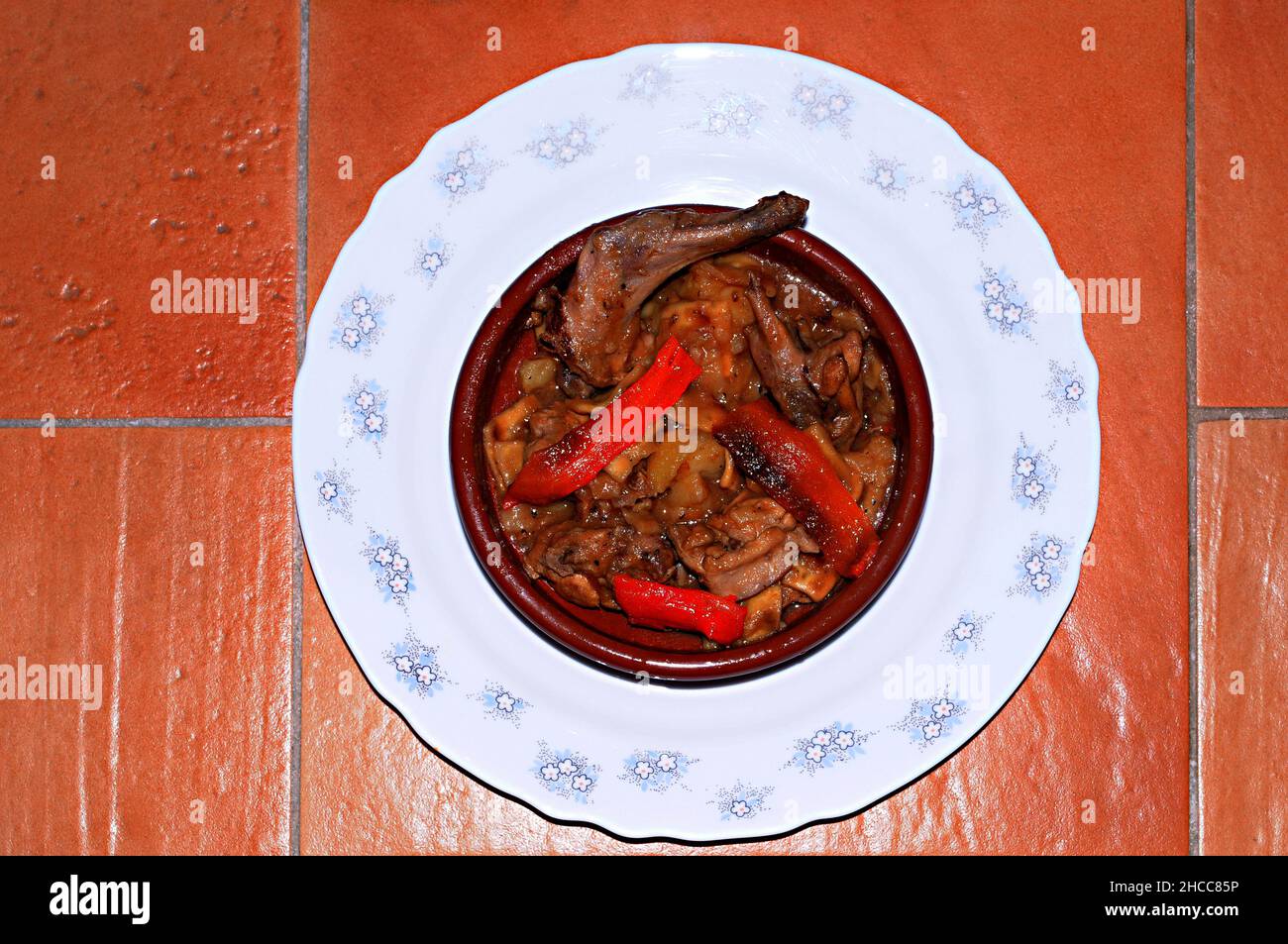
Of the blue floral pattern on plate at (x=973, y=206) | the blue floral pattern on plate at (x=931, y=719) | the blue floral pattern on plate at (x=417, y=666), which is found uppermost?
the blue floral pattern on plate at (x=973, y=206)

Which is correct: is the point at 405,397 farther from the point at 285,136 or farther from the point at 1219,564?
the point at 1219,564

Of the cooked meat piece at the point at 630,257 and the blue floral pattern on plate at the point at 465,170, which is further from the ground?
the blue floral pattern on plate at the point at 465,170

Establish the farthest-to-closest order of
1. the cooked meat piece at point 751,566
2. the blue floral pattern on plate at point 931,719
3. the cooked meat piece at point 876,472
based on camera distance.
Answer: the blue floral pattern on plate at point 931,719 → the cooked meat piece at point 876,472 → the cooked meat piece at point 751,566

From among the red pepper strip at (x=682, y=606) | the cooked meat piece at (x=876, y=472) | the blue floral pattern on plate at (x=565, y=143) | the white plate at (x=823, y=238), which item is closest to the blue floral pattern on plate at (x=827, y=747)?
the white plate at (x=823, y=238)

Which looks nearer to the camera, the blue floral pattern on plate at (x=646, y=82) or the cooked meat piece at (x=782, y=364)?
the cooked meat piece at (x=782, y=364)

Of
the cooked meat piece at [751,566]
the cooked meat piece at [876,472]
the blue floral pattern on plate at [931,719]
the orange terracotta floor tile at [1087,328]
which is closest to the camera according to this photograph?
the cooked meat piece at [751,566]

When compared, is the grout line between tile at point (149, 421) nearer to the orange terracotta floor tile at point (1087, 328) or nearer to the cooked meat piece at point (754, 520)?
the orange terracotta floor tile at point (1087, 328)
